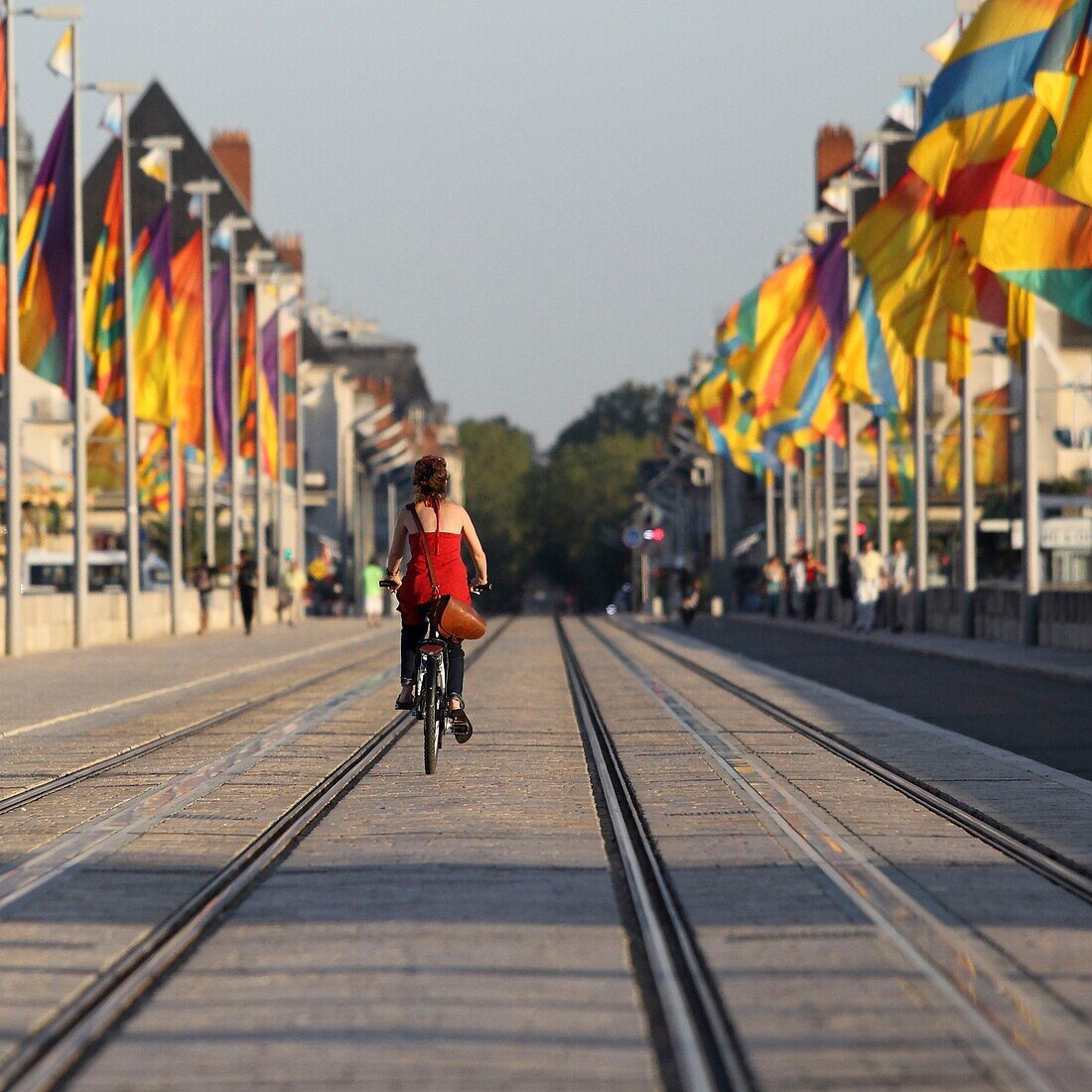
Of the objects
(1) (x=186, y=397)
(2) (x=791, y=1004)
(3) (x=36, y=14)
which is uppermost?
(3) (x=36, y=14)

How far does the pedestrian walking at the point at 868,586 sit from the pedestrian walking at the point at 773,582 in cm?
1672

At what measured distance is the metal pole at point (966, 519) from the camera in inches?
1563

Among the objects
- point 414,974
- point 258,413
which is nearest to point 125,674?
point 414,974

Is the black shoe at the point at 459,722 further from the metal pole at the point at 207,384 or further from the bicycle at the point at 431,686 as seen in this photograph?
the metal pole at the point at 207,384

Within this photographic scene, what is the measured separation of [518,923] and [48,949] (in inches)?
62.8

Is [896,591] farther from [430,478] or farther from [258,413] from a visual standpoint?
[430,478]

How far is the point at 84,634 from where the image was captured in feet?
132

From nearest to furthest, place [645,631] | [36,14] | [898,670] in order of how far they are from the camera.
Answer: [898,670] < [36,14] < [645,631]

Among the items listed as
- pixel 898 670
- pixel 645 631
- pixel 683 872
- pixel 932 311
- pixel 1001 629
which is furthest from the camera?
pixel 645 631

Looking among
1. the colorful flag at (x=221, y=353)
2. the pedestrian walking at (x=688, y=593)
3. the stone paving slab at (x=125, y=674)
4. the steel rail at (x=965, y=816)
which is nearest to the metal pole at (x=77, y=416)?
the stone paving slab at (x=125, y=674)

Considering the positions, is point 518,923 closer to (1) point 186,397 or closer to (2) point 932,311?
(2) point 932,311

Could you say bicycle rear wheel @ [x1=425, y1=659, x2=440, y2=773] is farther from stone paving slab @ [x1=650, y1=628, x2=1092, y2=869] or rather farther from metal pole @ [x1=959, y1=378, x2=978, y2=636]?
metal pole @ [x1=959, y1=378, x2=978, y2=636]

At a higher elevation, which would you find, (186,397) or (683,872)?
(186,397)

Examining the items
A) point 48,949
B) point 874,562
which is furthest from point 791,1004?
point 874,562
